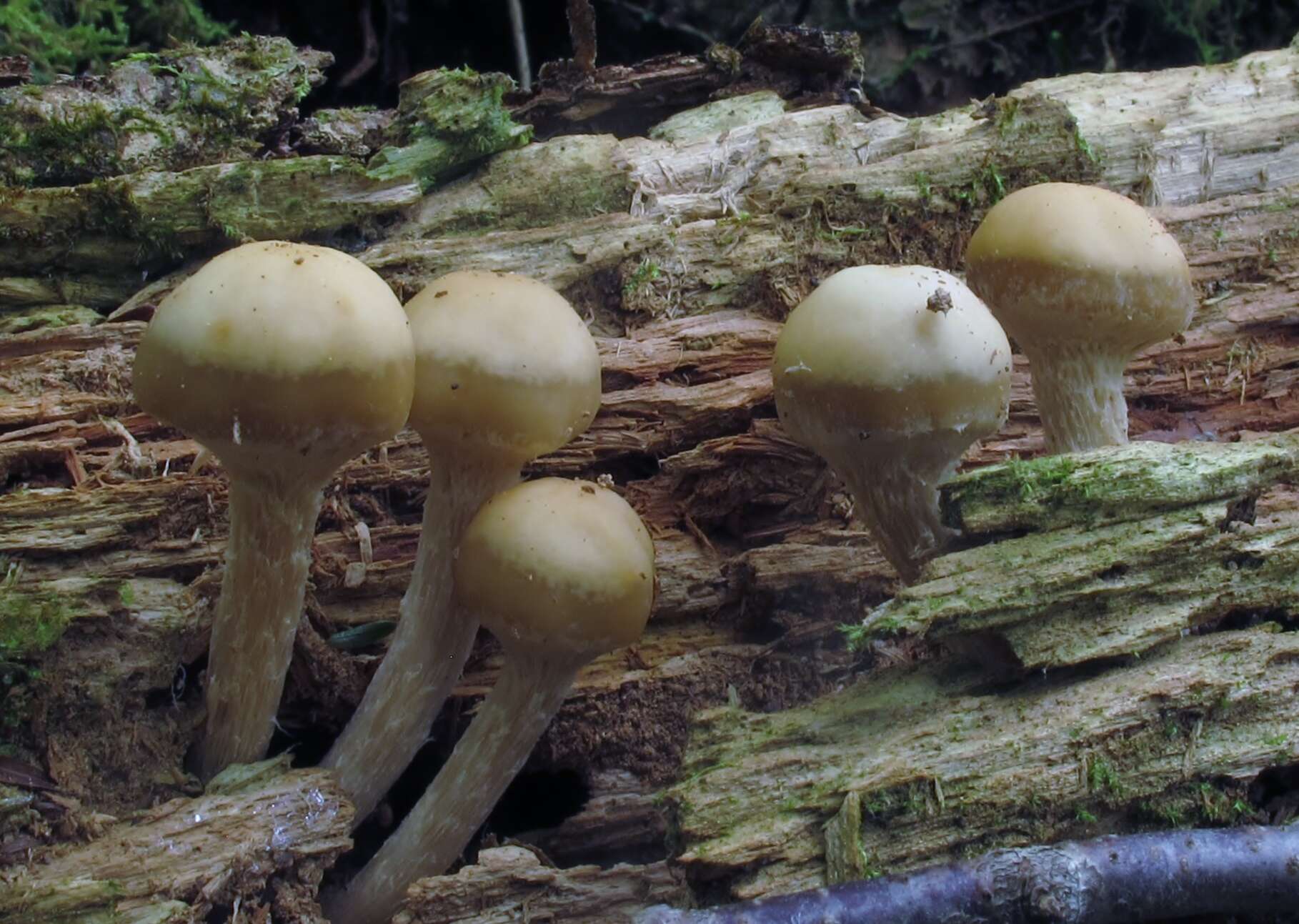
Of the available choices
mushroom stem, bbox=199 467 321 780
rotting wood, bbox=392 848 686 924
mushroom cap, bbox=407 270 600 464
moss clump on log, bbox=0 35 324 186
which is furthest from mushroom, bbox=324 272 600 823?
moss clump on log, bbox=0 35 324 186

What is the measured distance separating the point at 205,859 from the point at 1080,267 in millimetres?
2398

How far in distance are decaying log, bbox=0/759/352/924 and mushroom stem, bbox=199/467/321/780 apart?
0.12 metres

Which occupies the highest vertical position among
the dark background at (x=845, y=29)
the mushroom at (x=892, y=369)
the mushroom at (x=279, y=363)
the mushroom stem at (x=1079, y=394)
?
the dark background at (x=845, y=29)

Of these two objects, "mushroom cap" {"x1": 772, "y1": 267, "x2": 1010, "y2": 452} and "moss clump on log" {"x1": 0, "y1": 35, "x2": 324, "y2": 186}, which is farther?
"moss clump on log" {"x1": 0, "y1": 35, "x2": 324, "y2": 186}

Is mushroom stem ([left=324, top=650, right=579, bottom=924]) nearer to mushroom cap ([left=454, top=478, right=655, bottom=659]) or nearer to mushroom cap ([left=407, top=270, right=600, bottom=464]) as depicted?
mushroom cap ([left=454, top=478, right=655, bottom=659])

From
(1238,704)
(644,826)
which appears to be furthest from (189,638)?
(1238,704)

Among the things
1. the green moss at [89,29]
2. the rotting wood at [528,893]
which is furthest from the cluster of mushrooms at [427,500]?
the green moss at [89,29]

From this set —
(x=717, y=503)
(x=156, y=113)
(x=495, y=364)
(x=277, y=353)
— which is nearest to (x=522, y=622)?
(x=495, y=364)

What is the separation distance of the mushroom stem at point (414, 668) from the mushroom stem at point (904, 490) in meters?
0.84

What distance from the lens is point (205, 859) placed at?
2.51m

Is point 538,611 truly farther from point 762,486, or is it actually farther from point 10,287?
point 10,287

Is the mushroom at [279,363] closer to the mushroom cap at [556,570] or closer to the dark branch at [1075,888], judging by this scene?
the mushroom cap at [556,570]

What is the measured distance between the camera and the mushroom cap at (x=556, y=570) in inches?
94.7

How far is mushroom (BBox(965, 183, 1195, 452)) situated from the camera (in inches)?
103
